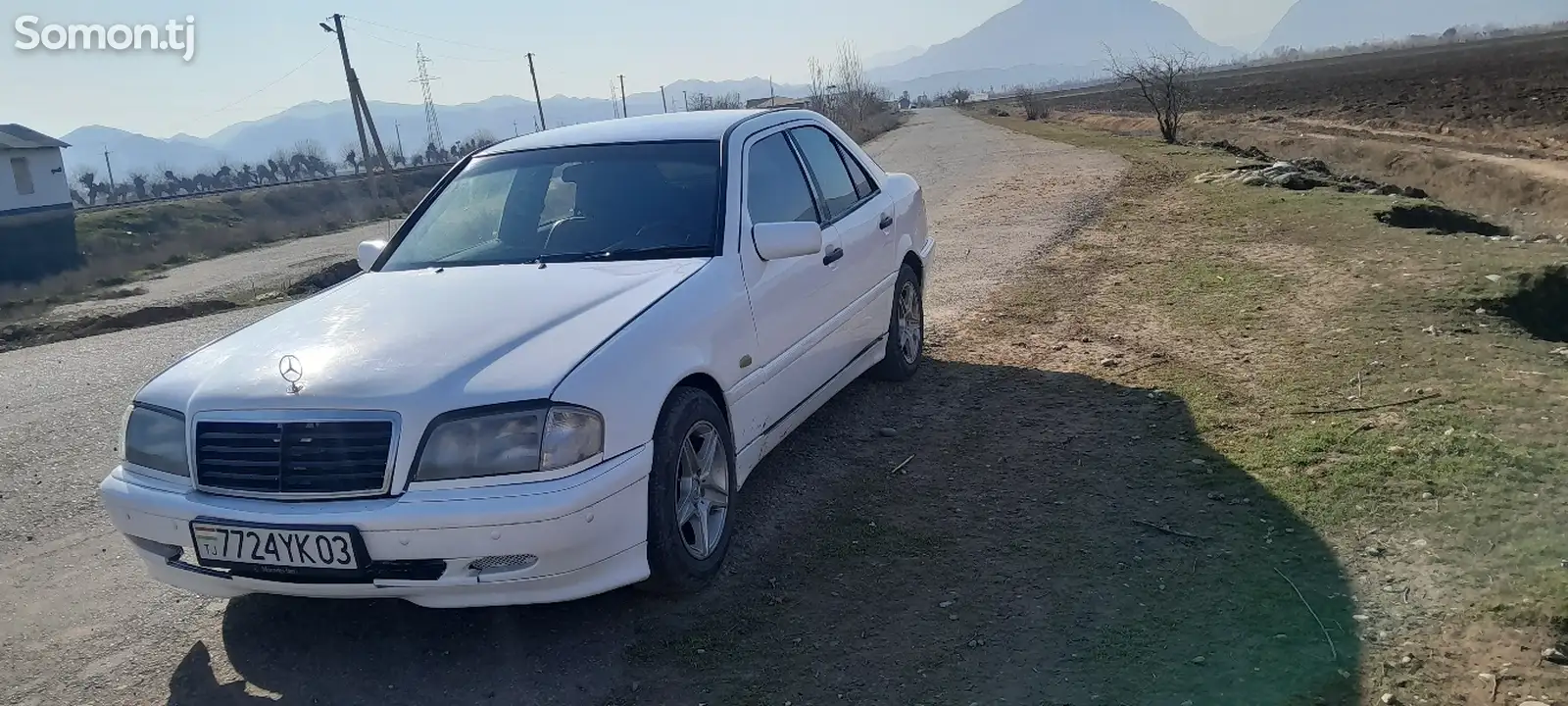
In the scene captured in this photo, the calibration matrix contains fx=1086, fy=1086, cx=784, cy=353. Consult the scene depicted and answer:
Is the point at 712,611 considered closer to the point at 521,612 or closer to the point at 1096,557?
the point at 521,612

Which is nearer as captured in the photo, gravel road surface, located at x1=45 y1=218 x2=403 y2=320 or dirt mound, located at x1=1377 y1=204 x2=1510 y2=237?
dirt mound, located at x1=1377 y1=204 x2=1510 y2=237

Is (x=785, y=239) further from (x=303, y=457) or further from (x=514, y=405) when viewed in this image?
(x=303, y=457)

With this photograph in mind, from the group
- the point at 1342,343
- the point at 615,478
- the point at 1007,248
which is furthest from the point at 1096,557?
the point at 1007,248

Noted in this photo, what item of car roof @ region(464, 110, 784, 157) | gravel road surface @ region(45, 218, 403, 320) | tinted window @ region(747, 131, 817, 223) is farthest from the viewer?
gravel road surface @ region(45, 218, 403, 320)

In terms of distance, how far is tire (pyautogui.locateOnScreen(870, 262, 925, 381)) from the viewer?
19.6ft

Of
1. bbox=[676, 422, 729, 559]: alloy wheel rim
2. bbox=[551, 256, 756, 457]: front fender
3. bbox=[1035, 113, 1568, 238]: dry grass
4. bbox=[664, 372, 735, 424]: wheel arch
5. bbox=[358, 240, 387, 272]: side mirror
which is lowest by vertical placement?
bbox=[1035, 113, 1568, 238]: dry grass

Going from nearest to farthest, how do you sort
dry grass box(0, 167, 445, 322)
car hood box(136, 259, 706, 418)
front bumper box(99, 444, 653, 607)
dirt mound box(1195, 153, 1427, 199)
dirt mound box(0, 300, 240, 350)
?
front bumper box(99, 444, 653, 607), car hood box(136, 259, 706, 418), dirt mound box(0, 300, 240, 350), dirt mound box(1195, 153, 1427, 199), dry grass box(0, 167, 445, 322)

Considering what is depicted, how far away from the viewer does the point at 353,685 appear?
10.8 feet

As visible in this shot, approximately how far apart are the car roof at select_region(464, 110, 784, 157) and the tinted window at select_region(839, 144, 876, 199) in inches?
25.5

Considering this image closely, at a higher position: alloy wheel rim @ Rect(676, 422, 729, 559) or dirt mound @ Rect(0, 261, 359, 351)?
alloy wheel rim @ Rect(676, 422, 729, 559)

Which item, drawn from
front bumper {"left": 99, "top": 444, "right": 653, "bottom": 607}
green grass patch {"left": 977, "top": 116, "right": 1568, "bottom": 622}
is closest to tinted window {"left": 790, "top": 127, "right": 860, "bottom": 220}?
green grass patch {"left": 977, "top": 116, "right": 1568, "bottom": 622}

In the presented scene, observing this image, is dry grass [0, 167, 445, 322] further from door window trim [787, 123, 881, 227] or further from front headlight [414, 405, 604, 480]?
front headlight [414, 405, 604, 480]

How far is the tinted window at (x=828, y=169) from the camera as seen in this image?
5.33 m

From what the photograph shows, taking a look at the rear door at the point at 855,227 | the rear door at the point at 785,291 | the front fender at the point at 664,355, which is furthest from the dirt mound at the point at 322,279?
the front fender at the point at 664,355
